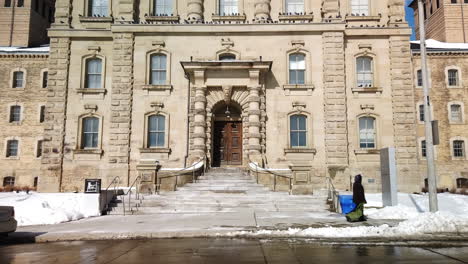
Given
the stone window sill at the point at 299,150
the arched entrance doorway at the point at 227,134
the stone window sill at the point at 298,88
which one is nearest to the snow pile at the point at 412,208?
the stone window sill at the point at 299,150

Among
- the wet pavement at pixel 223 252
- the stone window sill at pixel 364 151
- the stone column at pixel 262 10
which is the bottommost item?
the wet pavement at pixel 223 252

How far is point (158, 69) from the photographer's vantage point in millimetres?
25125

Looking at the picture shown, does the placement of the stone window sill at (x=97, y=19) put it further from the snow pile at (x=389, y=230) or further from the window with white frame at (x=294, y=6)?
the snow pile at (x=389, y=230)

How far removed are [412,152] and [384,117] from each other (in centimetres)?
261

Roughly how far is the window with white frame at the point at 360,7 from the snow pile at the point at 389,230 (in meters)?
17.9

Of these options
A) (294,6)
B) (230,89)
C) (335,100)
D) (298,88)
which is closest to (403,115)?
(335,100)

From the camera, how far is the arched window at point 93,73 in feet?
83.1

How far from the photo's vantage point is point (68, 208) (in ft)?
49.4

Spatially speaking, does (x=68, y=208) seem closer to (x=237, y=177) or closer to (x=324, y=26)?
(x=237, y=177)

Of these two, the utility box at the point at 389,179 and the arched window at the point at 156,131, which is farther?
the arched window at the point at 156,131

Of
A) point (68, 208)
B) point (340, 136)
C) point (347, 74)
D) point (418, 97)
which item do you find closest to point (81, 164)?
point (68, 208)

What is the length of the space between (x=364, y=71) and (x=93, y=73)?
671 inches

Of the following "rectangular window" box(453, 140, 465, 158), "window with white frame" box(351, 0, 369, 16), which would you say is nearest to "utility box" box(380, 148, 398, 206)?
"window with white frame" box(351, 0, 369, 16)

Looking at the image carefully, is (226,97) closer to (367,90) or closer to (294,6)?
(294,6)
